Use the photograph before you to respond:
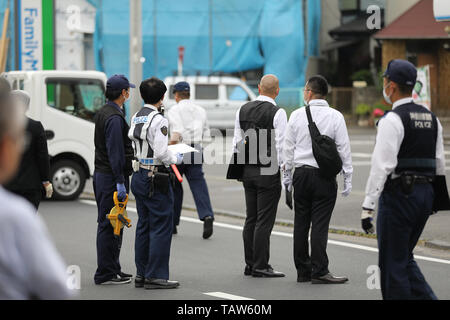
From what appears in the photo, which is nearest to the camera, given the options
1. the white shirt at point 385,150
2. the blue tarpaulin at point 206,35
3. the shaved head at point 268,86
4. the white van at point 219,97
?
the white shirt at point 385,150

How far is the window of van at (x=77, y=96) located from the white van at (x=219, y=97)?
51.4 feet

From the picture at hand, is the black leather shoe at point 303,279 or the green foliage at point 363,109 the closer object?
the black leather shoe at point 303,279

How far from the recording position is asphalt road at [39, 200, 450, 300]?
7.51 m

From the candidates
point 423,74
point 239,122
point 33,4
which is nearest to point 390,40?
point 423,74

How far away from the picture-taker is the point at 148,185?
7672 mm

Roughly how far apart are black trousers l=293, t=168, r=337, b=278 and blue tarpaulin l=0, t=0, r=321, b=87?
85.9 feet

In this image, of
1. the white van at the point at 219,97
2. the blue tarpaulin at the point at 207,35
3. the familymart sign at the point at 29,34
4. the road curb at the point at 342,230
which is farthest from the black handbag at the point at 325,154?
the blue tarpaulin at the point at 207,35

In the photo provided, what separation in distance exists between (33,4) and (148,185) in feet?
74.5

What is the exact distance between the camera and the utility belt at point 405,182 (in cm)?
561

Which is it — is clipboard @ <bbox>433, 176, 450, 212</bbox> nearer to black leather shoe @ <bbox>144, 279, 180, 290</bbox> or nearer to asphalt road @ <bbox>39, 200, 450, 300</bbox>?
asphalt road @ <bbox>39, 200, 450, 300</bbox>

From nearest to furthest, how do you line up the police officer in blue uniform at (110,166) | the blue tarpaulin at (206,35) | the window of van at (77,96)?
the police officer in blue uniform at (110,166) → the window of van at (77,96) → the blue tarpaulin at (206,35)

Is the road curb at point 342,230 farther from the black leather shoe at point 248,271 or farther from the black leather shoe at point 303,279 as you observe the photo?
the black leather shoe at point 248,271
